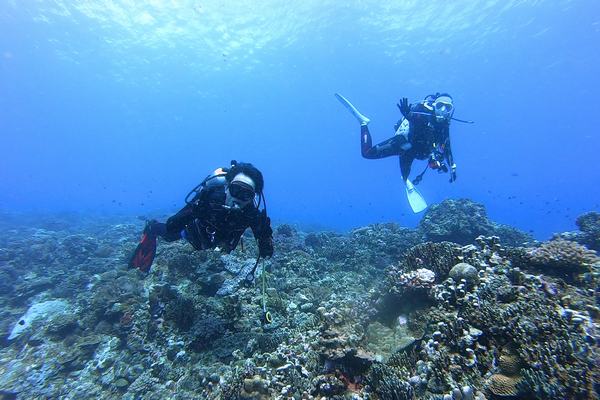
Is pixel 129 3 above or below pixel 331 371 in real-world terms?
above

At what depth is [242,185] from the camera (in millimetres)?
5781

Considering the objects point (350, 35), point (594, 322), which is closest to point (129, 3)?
point (350, 35)

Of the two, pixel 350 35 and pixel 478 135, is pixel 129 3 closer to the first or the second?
pixel 350 35

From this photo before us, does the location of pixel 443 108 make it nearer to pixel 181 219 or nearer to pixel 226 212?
pixel 226 212

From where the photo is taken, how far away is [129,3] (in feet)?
123

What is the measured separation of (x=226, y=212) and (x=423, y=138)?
384 inches

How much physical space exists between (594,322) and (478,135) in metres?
140

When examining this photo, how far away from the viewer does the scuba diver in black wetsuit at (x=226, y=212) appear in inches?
233

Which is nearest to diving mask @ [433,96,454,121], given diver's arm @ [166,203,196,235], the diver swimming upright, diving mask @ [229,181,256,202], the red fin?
the diver swimming upright

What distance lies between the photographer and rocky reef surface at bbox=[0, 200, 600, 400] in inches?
162

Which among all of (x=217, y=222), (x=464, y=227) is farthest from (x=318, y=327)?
(x=464, y=227)

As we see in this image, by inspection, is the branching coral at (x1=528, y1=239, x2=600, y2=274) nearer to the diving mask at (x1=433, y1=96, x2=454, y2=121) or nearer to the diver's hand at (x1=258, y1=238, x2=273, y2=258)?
the diver's hand at (x1=258, y1=238, x2=273, y2=258)

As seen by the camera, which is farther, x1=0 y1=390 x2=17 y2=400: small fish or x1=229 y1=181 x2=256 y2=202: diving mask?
x1=0 y1=390 x2=17 y2=400: small fish

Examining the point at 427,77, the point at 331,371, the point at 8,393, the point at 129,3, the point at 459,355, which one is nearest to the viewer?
the point at 459,355
